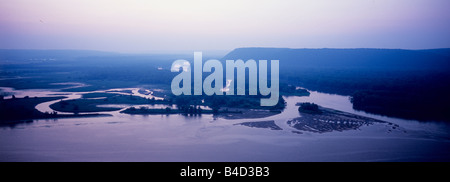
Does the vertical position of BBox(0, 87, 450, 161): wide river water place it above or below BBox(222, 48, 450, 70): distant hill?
below

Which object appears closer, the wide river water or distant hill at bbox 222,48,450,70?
the wide river water

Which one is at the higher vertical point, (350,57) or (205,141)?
(350,57)

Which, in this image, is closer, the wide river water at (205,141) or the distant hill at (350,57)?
the wide river water at (205,141)

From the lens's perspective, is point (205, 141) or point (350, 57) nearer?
point (205, 141)

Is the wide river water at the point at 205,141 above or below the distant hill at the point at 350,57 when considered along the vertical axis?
below

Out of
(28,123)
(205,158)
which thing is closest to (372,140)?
(205,158)
